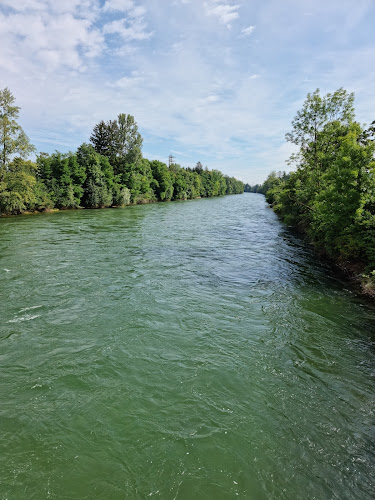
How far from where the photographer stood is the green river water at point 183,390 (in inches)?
153

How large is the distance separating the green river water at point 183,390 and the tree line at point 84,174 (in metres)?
28.0

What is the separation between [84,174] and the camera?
45781mm

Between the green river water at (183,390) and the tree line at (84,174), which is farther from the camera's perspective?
the tree line at (84,174)

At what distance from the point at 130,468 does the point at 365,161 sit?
1553 cm

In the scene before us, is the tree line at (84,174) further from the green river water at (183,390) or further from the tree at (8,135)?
the green river water at (183,390)

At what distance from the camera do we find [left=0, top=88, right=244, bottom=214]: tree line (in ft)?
110

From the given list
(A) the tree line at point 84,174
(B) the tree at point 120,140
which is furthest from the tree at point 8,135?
(B) the tree at point 120,140

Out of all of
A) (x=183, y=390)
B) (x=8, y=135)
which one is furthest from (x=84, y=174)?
(x=183, y=390)

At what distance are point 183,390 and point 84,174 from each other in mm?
46803

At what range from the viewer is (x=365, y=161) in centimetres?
1326

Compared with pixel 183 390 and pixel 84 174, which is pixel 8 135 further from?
pixel 183 390

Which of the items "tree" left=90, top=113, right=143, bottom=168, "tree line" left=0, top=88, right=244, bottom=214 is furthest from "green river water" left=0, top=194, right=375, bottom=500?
"tree" left=90, top=113, right=143, bottom=168

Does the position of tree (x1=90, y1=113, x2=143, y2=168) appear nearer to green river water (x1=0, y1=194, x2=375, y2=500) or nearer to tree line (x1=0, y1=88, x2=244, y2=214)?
tree line (x1=0, y1=88, x2=244, y2=214)

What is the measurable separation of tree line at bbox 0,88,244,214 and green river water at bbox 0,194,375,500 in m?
28.0
